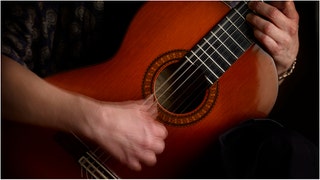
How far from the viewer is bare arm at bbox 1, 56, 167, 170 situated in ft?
2.66

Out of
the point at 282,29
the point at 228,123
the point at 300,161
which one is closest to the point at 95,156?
the point at 228,123

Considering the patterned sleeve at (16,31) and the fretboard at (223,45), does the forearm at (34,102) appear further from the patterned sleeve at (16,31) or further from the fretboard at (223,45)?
the fretboard at (223,45)

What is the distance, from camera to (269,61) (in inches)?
38.6

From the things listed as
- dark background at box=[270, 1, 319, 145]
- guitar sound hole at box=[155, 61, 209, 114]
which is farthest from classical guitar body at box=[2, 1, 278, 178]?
dark background at box=[270, 1, 319, 145]

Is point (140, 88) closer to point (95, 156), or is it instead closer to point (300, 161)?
point (95, 156)

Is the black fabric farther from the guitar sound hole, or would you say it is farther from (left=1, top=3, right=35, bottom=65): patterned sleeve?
(left=1, top=3, right=35, bottom=65): patterned sleeve

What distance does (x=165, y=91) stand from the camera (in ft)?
3.08

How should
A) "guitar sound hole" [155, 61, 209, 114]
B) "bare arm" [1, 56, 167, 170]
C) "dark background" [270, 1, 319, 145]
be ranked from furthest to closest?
"dark background" [270, 1, 319, 145] → "guitar sound hole" [155, 61, 209, 114] → "bare arm" [1, 56, 167, 170]

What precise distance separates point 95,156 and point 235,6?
490 mm

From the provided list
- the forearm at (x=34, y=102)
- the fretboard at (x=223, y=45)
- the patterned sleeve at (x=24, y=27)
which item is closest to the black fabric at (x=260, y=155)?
the fretboard at (x=223, y=45)

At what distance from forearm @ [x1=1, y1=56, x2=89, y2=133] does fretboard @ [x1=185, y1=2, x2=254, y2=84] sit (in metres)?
0.30

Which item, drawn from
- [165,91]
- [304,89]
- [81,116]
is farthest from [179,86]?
[304,89]

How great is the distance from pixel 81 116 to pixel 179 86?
0.84ft

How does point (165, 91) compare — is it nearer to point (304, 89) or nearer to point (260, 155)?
point (260, 155)
